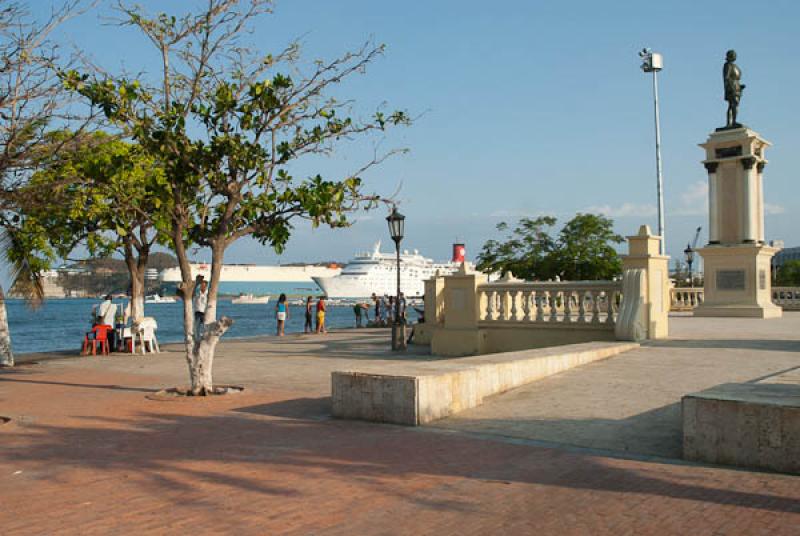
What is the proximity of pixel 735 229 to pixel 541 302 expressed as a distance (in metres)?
13.2

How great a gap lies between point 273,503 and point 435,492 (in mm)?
1253

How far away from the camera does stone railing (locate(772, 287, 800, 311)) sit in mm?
31547

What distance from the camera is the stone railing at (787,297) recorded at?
31547mm

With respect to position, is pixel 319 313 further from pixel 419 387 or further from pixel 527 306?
pixel 419 387

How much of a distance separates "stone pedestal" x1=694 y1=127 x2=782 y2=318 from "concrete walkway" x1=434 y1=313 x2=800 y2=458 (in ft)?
40.7

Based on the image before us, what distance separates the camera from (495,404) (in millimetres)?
9711

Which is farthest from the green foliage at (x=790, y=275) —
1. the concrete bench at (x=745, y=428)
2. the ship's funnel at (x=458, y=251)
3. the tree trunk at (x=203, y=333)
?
the concrete bench at (x=745, y=428)

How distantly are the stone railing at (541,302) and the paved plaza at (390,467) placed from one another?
11.8 ft

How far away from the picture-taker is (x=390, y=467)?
694 cm

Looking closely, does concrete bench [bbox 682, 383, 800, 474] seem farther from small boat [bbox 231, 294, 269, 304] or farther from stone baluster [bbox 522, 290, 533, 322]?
small boat [bbox 231, 294, 269, 304]

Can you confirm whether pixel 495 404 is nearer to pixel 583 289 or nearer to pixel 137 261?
pixel 583 289

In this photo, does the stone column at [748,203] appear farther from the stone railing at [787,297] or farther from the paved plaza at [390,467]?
the paved plaza at [390,467]

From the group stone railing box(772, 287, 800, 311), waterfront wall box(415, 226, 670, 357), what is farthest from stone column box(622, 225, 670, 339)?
stone railing box(772, 287, 800, 311)

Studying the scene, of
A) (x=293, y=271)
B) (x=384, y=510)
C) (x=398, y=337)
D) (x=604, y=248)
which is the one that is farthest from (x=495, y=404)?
(x=293, y=271)
